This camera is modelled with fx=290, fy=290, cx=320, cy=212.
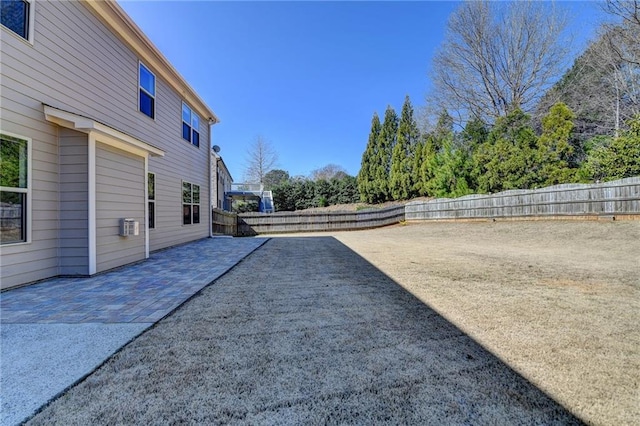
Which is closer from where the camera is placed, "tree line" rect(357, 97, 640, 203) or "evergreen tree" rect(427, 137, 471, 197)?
"tree line" rect(357, 97, 640, 203)

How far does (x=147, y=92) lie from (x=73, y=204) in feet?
11.7

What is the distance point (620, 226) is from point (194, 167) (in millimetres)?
11564

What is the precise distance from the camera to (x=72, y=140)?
4238 millimetres

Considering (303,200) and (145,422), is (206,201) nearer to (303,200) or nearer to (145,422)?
(145,422)

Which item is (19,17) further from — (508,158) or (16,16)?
(508,158)

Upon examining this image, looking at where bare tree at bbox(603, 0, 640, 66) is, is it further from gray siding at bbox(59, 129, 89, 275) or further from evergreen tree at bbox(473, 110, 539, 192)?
gray siding at bbox(59, 129, 89, 275)

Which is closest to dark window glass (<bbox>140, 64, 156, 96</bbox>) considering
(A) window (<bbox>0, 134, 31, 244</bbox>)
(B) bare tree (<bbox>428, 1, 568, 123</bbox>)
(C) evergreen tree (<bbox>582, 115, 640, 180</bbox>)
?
(A) window (<bbox>0, 134, 31, 244</bbox>)

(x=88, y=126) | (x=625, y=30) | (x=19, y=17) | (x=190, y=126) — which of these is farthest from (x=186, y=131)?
(x=625, y=30)

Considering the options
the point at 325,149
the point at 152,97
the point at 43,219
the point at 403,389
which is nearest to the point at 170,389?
the point at 403,389

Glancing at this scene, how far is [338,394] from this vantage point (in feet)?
5.12

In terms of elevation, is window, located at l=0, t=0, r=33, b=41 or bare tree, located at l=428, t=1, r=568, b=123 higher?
bare tree, located at l=428, t=1, r=568, b=123

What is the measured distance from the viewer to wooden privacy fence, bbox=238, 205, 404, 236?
12.7 m

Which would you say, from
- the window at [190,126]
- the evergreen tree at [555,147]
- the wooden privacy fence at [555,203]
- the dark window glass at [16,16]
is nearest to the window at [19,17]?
the dark window glass at [16,16]

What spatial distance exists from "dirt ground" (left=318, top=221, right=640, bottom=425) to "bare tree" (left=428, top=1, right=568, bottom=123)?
39.9 feet
